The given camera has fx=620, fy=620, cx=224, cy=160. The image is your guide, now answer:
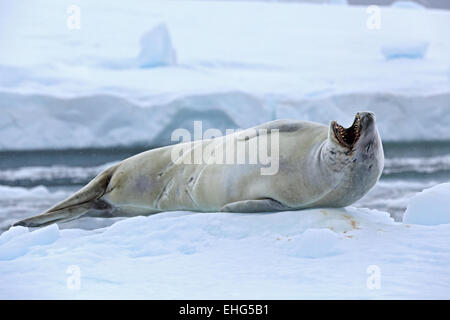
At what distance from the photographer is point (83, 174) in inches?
208

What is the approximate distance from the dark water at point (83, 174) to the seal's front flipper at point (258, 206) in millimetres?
901

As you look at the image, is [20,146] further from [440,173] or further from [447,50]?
[447,50]

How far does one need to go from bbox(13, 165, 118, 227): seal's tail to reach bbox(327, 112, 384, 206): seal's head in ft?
4.78

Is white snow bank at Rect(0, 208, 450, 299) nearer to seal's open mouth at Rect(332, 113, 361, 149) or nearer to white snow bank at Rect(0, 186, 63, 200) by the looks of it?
seal's open mouth at Rect(332, 113, 361, 149)

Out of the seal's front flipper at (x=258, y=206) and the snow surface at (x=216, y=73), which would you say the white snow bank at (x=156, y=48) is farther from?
the seal's front flipper at (x=258, y=206)

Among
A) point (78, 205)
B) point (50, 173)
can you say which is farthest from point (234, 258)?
point (50, 173)

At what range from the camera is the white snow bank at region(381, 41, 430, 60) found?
6824 mm

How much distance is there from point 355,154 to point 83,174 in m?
3.33

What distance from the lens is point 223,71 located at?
261 inches

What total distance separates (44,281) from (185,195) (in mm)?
1218

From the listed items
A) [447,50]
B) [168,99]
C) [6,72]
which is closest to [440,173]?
[447,50]

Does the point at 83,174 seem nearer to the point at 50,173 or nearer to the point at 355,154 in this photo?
the point at 50,173

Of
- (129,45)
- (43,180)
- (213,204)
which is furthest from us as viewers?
(129,45)

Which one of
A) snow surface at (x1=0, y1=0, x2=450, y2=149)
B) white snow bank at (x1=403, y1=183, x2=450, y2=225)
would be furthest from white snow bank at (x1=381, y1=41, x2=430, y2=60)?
white snow bank at (x1=403, y1=183, x2=450, y2=225)
